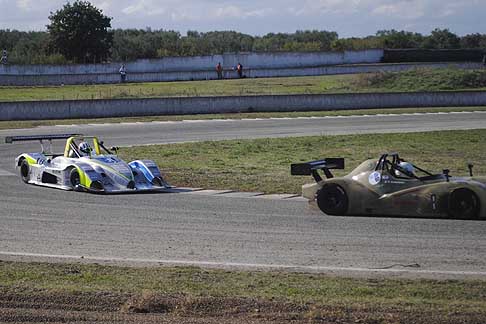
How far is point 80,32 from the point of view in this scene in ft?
253

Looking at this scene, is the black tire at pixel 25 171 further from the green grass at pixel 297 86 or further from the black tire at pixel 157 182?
the green grass at pixel 297 86

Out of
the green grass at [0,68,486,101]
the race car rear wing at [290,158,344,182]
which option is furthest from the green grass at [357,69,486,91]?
the race car rear wing at [290,158,344,182]

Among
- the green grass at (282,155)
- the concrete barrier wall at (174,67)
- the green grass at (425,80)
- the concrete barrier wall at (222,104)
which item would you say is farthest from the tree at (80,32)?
the green grass at (282,155)

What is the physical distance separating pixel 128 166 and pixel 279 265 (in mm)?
8111

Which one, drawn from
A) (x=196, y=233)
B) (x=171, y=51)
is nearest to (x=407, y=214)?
(x=196, y=233)

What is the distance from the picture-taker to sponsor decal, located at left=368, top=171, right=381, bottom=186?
1578cm

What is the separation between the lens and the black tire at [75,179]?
63.2ft

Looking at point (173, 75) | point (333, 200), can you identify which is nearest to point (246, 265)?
point (333, 200)

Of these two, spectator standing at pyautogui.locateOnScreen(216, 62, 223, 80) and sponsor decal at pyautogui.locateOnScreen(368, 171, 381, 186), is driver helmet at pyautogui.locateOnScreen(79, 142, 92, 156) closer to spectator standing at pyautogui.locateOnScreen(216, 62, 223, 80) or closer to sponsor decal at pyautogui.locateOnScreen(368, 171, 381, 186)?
sponsor decal at pyautogui.locateOnScreen(368, 171, 381, 186)

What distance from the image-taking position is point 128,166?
19.5 m

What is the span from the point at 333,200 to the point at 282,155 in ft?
33.3

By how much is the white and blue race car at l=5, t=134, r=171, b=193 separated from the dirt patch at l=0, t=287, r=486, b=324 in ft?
29.4

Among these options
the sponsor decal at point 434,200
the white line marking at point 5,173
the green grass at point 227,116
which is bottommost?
the white line marking at point 5,173

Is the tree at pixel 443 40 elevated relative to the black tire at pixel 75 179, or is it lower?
elevated
